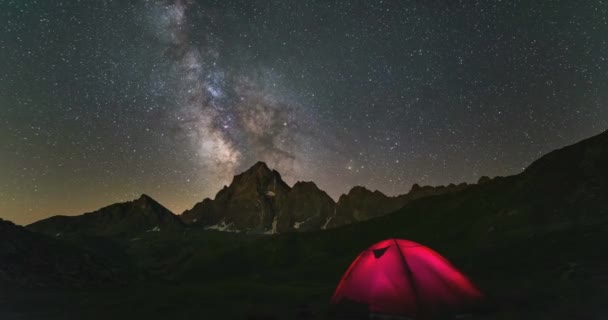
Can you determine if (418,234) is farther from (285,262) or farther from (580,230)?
(580,230)

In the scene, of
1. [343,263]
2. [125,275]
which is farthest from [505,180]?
[125,275]

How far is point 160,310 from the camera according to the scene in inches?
1062

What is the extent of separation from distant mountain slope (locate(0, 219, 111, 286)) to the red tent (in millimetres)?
52577

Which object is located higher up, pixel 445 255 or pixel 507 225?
pixel 507 225

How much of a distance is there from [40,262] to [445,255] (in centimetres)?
7041

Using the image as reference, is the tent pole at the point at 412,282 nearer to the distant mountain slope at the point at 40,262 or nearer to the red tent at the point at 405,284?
the red tent at the point at 405,284

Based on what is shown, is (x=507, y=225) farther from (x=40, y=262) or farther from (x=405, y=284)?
(x=40, y=262)

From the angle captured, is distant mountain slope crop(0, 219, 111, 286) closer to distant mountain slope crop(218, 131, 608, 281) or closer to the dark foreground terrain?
the dark foreground terrain

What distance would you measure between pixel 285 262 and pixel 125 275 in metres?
66.9

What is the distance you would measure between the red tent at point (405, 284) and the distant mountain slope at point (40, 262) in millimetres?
52577

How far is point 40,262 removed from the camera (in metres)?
65.8

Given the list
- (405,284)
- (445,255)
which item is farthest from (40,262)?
(445,255)

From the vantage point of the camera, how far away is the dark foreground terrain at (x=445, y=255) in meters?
26.0

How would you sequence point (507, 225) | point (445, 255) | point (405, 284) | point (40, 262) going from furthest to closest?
point (507, 225)
point (445, 255)
point (40, 262)
point (405, 284)
